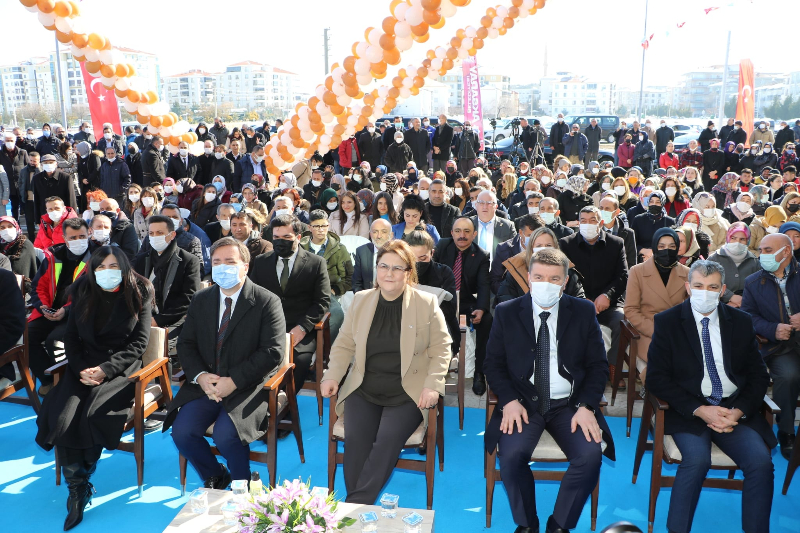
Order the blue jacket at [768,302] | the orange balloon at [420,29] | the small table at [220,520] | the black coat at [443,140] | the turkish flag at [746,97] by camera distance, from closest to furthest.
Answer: the small table at [220,520]
the blue jacket at [768,302]
the orange balloon at [420,29]
the black coat at [443,140]
the turkish flag at [746,97]

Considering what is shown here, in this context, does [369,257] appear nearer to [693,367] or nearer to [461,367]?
[461,367]

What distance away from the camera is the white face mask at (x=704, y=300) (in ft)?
11.2

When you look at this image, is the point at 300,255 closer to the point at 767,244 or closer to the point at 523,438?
the point at 523,438

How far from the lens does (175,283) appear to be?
5.00 m

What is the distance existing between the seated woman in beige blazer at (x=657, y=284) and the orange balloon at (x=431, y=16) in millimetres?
3247

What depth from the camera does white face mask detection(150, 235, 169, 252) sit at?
16.3 feet

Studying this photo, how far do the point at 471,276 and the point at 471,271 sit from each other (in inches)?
1.6

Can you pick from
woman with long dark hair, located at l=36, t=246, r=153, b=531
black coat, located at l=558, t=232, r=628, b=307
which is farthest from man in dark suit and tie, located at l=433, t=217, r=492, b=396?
woman with long dark hair, located at l=36, t=246, r=153, b=531

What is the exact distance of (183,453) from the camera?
3502 mm

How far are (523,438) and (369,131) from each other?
1158 cm

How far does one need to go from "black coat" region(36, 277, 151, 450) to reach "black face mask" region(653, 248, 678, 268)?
11.8ft

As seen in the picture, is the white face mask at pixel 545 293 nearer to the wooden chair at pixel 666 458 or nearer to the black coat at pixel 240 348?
the wooden chair at pixel 666 458

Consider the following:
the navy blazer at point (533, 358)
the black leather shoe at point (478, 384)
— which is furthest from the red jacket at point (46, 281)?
the navy blazer at point (533, 358)

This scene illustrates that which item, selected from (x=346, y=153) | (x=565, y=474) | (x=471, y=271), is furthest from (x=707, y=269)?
(x=346, y=153)
